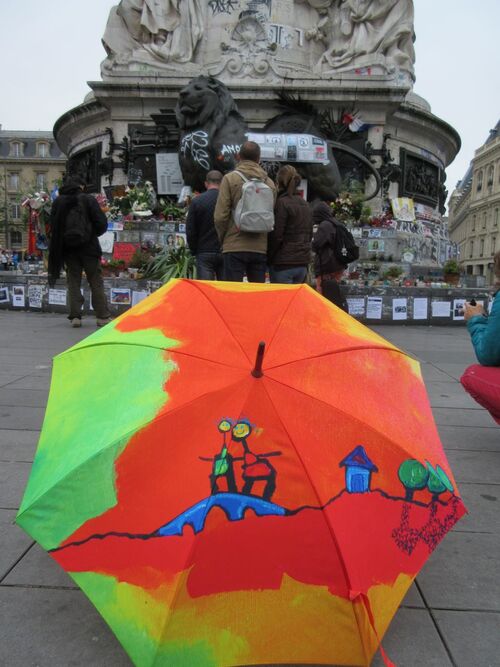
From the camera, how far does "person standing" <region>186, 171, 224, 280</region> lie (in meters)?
6.23

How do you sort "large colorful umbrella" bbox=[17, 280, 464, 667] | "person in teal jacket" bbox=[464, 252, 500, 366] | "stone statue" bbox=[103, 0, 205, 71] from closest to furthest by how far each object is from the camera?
"large colorful umbrella" bbox=[17, 280, 464, 667], "person in teal jacket" bbox=[464, 252, 500, 366], "stone statue" bbox=[103, 0, 205, 71]

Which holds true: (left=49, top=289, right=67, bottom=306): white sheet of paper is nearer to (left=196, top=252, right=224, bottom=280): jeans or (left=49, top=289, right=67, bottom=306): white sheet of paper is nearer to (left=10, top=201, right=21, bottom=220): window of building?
(left=196, top=252, right=224, bottom=280): jeans

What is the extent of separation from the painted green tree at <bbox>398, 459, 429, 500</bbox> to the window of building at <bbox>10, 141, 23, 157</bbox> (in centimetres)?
8332

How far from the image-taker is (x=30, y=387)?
478cm

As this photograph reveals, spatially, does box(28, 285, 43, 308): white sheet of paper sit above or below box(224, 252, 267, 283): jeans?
below

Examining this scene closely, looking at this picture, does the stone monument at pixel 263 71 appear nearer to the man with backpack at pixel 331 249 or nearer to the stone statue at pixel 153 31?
the stone statue at pixel 153 31

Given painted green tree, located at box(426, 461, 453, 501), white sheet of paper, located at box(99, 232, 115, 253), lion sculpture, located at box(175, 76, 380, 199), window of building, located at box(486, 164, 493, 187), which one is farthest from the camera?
window of building, located at box(486, 164, 493, 187)

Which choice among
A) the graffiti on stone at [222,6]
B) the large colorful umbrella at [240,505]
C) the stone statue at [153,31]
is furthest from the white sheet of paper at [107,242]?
the large colorful umbrella at [240,505]

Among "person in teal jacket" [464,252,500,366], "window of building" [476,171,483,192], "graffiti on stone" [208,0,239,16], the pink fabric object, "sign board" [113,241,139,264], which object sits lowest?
the pink fabric object

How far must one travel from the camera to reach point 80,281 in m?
8.22

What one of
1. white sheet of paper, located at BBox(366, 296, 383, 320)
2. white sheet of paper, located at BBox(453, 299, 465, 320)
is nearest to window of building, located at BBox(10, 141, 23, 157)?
white sheet of paper, located at BBox(366, 296, 383, 320)

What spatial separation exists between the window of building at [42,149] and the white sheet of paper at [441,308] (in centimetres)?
7467

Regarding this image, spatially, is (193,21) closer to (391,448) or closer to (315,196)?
(315,196)

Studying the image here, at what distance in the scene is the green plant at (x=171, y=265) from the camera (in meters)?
9.93
